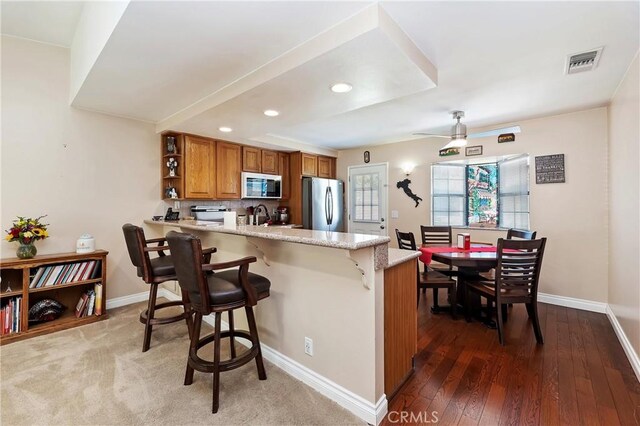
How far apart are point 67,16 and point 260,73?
6.61ft

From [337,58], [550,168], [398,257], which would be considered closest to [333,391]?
[398,257]

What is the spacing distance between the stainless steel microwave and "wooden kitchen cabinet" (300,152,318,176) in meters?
0.50

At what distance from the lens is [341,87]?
2.37 meters

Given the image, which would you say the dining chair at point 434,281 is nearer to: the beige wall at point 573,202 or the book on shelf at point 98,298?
the beige wall at point 573,202

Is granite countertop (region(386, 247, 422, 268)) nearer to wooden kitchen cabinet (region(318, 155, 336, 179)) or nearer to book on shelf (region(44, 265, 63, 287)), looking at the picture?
book on shelf (region(44, 265, 63, 287))

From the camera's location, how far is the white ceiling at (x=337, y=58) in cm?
172

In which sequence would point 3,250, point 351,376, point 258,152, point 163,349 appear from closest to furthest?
point 351,376 < point 163,349 < point 3,250 < point 258,152

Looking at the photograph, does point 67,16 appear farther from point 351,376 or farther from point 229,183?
point 351,376

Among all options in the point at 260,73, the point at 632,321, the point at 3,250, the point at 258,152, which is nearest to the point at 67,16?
the point at 260,73

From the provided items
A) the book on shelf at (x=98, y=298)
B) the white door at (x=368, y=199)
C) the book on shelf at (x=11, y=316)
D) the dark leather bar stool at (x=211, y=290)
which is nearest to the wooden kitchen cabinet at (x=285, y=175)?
the white door at (x=368, y=199)

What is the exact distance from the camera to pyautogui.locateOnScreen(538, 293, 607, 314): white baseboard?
132 inches

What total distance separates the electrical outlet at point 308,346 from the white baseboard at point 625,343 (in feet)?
7.77

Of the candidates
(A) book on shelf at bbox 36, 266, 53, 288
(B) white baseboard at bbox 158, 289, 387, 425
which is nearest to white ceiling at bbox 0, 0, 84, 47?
(A) book on shelf at bbox 36, 266, 53, 288

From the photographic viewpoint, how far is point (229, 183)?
4.43 m
